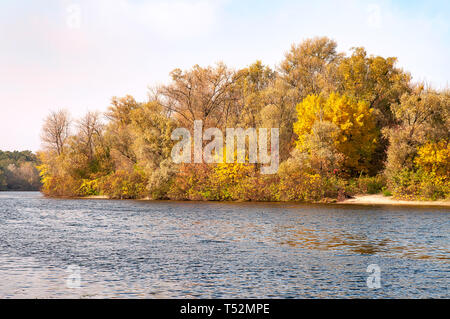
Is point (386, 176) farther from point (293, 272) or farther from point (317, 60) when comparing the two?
point (293, 272)

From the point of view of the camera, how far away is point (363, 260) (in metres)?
20.6

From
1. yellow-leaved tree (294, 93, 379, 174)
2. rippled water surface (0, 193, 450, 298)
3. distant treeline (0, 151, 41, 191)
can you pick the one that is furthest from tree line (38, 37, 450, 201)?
distant treeline (0, 151, 41, 191)

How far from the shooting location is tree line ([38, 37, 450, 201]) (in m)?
62.6

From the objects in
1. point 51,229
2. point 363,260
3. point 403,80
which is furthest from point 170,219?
point 403,80

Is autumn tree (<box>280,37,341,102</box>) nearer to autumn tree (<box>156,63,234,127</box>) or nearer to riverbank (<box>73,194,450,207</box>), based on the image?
autumn tree (<box>156,63,234,127</box>)

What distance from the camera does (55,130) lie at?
311 ft

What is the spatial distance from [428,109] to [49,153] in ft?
221

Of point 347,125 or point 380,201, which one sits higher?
point 347,125

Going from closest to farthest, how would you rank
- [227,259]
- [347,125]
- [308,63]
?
[227,259] → [347,125] → [308,63]

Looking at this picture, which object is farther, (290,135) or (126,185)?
(126,185)

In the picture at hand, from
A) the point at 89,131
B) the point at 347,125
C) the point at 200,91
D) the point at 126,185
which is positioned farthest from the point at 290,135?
the point at 89,131

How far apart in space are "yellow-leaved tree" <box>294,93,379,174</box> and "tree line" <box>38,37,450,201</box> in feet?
0.50

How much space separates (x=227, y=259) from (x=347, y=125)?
4971cm

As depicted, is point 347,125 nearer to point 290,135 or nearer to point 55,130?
point 290,135
